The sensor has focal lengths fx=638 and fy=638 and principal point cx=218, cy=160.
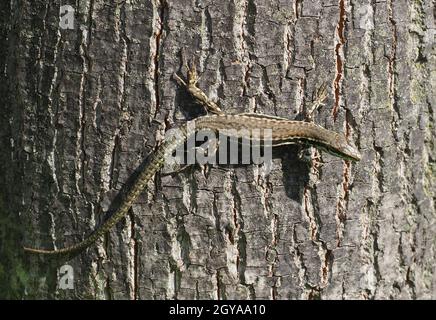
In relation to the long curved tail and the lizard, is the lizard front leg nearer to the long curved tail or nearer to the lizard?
the lizard

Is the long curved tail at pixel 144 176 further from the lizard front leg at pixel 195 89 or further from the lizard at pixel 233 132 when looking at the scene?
the lizard front leg at pixel 195 89

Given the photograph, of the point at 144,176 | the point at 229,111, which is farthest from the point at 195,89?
the point at 144,176

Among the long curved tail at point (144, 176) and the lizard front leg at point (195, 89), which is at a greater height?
the lizard front leg at point (195, 89)

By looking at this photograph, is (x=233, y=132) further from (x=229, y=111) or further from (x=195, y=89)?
(x=195, y=89)

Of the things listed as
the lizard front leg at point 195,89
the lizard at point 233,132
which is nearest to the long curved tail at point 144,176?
the lizard at point 233,132

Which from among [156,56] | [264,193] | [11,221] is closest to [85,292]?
[11,221]
